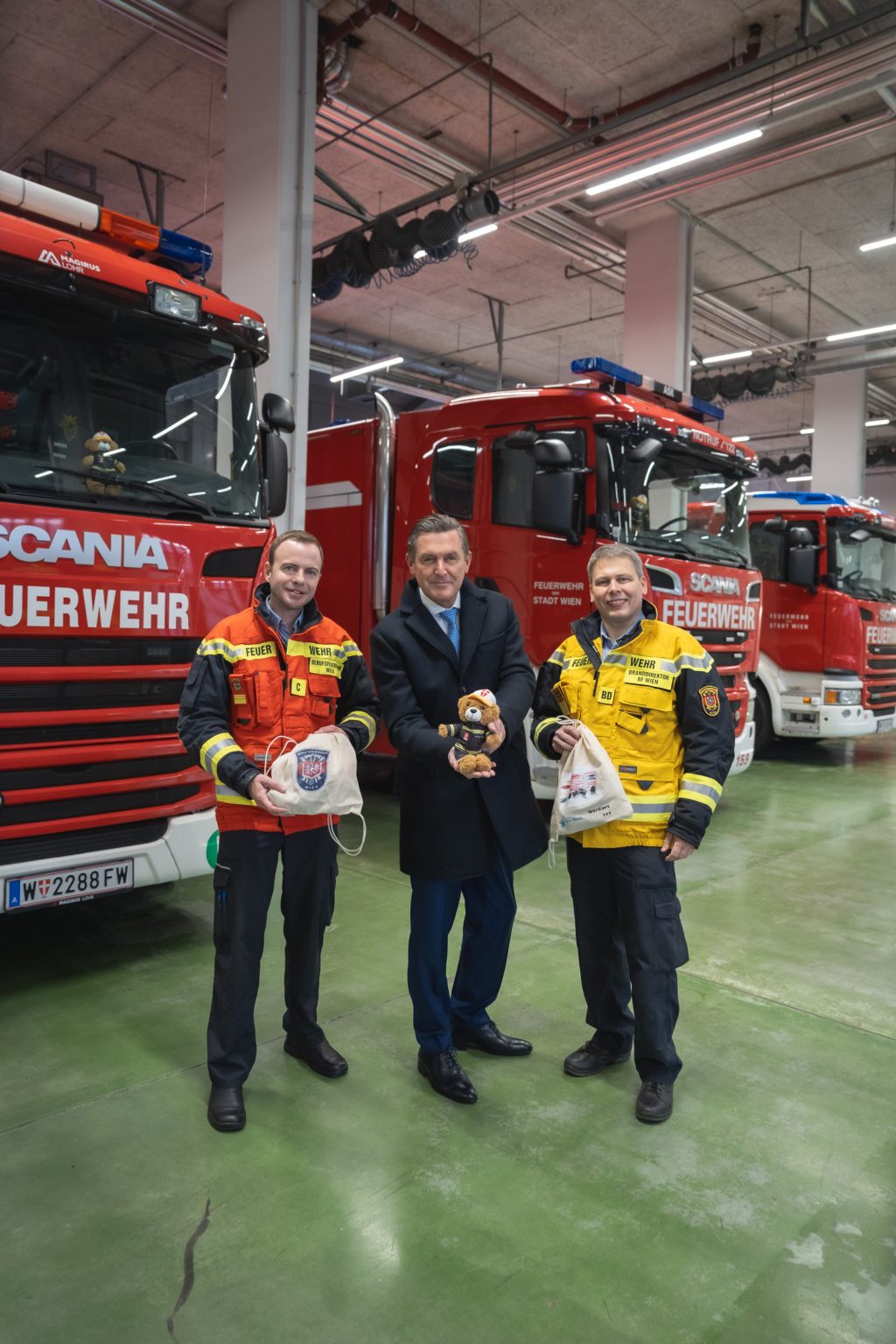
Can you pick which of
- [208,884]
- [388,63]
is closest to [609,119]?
[388,63]

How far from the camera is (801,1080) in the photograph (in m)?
2.92

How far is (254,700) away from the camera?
103 inches

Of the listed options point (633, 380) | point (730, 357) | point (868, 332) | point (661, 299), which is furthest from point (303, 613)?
point (730, 357)

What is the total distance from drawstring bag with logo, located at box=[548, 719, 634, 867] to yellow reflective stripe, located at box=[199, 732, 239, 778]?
36.1 inches

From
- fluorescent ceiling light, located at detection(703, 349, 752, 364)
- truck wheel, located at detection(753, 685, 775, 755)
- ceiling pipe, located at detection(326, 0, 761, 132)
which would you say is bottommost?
truck wheel, located at detection(753, 685, 775, 755)

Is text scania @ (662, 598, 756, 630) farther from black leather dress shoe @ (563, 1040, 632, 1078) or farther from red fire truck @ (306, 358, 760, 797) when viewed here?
black leather dress shoe @ (563, 1040, 632, 1078)

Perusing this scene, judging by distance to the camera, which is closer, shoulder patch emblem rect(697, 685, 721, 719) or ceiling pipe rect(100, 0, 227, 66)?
shoulder patch emblem rect(697, 685, 721, 719)

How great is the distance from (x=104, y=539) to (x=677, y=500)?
3839 millimetres

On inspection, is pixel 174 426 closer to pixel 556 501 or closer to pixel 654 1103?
pixel 556 501

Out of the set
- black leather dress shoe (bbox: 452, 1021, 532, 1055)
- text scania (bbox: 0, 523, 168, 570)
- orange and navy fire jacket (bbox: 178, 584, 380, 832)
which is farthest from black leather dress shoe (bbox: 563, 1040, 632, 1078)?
text scania (bbox: 0, 523, 168, 570)

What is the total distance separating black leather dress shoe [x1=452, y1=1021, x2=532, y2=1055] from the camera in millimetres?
2994

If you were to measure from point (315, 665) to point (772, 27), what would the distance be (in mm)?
7601

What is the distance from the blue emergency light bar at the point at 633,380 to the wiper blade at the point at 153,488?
2.70 m

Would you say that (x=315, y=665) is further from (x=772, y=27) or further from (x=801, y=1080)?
(x=772, y=27)
